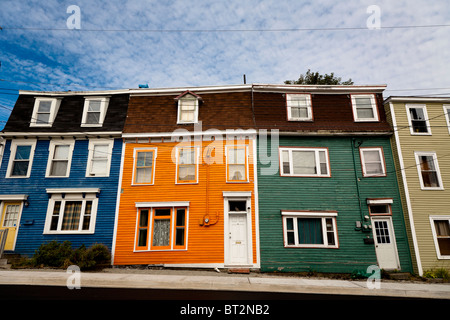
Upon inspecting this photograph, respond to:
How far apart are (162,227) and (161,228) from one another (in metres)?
0.07

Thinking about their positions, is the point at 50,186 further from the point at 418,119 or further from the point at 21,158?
the point at 418,119

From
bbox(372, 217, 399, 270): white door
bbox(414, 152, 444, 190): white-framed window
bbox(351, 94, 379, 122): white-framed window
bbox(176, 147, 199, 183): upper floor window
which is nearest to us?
bbox(372, 217, 399, 270): white door

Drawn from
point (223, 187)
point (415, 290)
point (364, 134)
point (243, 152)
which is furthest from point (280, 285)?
point (364, 134)

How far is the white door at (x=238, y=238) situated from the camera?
12461 millimetres

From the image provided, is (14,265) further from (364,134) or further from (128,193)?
(364,134)

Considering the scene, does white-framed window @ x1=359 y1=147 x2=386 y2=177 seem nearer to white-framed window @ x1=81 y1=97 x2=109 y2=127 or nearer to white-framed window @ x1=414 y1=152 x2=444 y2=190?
white-framed window @ x1=414 y1=152 x2=444 y2=190

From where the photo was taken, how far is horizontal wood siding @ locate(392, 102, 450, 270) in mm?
12227

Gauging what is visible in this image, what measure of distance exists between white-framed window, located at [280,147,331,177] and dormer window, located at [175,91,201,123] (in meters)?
5.29

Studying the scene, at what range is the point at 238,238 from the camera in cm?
1275

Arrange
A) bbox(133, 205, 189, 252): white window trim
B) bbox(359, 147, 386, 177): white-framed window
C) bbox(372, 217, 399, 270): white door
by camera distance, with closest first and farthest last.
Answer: bbox(372, 217, 399, 270): white door < bbox(133, 205, 189, 252): white window trim < bbox(359, 147, 386, 177): white-framed window

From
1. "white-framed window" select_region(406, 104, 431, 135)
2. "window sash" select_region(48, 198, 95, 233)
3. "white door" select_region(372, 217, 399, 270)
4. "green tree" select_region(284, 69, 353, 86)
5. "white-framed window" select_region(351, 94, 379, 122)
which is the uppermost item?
"green tree" select_region(284, 69, 353, 86)

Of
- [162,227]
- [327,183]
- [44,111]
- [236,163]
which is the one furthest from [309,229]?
[44,111]

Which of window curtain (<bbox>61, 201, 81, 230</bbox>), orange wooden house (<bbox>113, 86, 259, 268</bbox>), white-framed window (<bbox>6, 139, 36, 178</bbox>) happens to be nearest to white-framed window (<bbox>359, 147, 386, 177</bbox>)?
orange wooden house (<bbox>113, 86, 259, 268</bbox>)

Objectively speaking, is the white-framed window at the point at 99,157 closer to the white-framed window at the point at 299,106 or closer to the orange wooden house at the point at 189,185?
the orange wooden house at the point at 189,185
